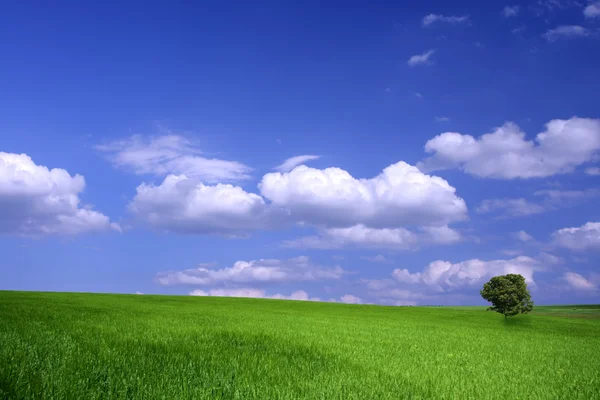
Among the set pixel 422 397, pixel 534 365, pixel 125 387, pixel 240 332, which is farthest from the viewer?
pixel 240 332

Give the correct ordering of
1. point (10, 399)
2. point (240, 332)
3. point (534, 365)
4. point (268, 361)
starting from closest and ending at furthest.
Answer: point (10, 399) → point (268, 361) → point (534, 365) → point (240, 332)

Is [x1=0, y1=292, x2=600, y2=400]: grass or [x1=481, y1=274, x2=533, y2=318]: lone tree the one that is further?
[x1=481, y1=274, x2=533, y2=318]: lone tree

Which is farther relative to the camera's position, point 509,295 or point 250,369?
point 509,295

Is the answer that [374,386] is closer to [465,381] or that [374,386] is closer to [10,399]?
[465,381]

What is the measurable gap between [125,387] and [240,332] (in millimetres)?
9553

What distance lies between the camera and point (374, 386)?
9.88m

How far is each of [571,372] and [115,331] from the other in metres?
16.1

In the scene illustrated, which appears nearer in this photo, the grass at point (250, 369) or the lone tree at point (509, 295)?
the grass at point (250, 369)

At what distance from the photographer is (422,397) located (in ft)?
31.2

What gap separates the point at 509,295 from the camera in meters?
55.2

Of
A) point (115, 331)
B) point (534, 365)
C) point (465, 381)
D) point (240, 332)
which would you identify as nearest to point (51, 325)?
point (115, 331)

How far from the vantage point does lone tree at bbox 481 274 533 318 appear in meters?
55.1

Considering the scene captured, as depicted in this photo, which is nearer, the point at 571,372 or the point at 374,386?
the point at 374,386

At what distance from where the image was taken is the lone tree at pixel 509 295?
181 ft
